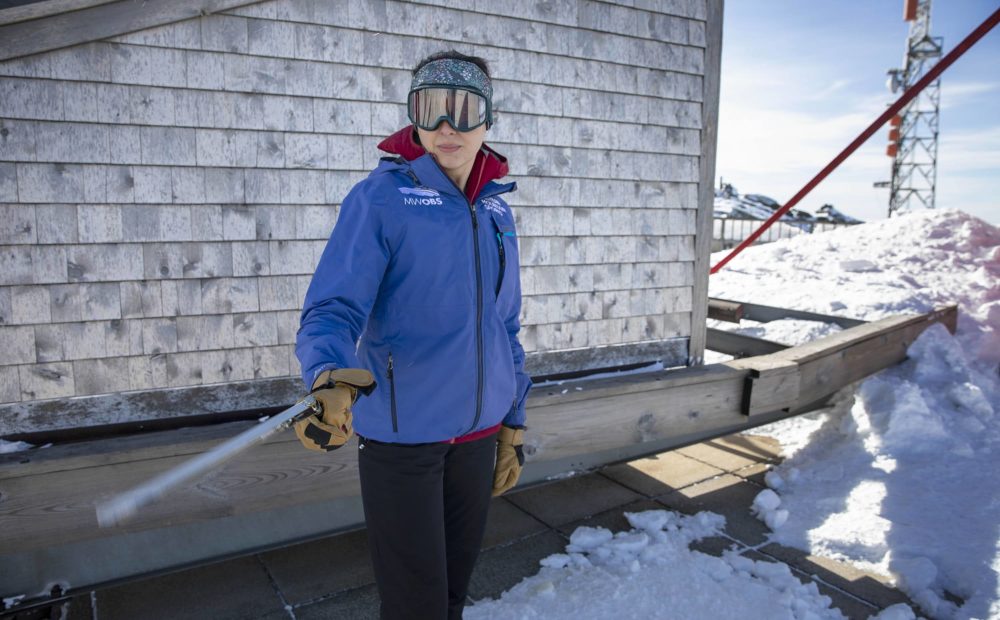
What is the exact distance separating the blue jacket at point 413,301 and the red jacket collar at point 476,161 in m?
0.07

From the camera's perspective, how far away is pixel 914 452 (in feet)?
14.3

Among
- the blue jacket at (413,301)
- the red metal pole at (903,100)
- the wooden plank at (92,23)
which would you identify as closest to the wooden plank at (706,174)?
the red metal pole at (903,100)

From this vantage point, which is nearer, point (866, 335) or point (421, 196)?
point (421, 196)

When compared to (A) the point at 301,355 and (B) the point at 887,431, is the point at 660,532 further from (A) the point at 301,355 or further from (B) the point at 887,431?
(A) the point at 301,355

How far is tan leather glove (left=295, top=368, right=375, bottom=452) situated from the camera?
5.01ft

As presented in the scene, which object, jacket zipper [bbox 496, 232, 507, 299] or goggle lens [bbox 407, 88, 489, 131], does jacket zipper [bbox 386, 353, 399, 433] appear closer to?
jacket zipper [bbox 496, 232, 507, 299]

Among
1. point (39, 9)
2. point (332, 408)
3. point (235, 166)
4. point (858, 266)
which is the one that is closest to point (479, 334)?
point (332, 408)

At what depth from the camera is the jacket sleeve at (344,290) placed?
161cm

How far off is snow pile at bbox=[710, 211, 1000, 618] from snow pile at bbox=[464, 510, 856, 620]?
1.60 feet

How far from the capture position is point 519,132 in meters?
4.15

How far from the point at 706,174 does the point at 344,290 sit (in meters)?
3.85

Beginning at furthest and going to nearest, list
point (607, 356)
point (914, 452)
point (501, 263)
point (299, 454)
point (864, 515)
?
point (607, 356), point (914, 452), point (864, 515), point (299, 454), point (501, 263)

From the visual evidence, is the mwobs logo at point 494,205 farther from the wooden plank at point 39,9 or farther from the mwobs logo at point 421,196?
the wooden plank at point 39,9

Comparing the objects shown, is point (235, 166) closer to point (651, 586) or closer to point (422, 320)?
point (422, 320)
